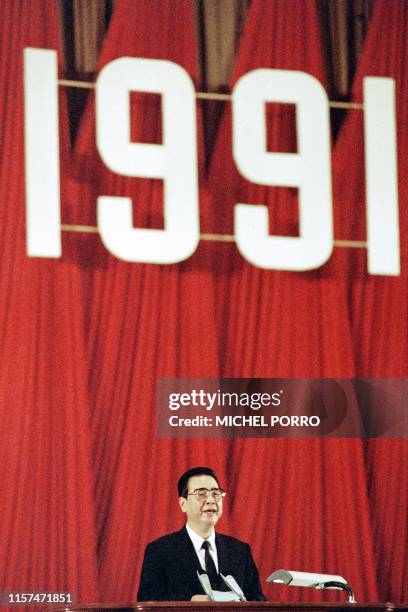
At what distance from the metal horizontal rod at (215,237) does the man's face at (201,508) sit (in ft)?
3.18

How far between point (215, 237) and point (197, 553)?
1.26 m

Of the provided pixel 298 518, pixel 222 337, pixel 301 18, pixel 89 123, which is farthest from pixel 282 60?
pixel 298 518

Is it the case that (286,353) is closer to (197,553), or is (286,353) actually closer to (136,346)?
(136,346)

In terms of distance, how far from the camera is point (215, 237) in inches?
196

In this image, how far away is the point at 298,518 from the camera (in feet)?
16.0

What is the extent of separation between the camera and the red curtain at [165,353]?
465 cm

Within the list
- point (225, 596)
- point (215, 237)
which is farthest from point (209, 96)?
point (225, 596)

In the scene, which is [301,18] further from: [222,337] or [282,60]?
[222,337]

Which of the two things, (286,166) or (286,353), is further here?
(286,166)

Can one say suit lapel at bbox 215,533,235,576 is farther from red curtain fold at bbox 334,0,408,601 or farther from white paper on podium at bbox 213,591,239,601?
white paper on podium at bbox 213,591,239,601

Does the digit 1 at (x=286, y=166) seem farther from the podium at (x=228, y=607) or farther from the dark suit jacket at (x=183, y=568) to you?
the podium at (x=228, y=607)

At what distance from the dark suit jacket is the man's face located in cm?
5

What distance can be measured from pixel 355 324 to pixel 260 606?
189 centimetres

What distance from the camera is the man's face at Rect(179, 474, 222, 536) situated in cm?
472
